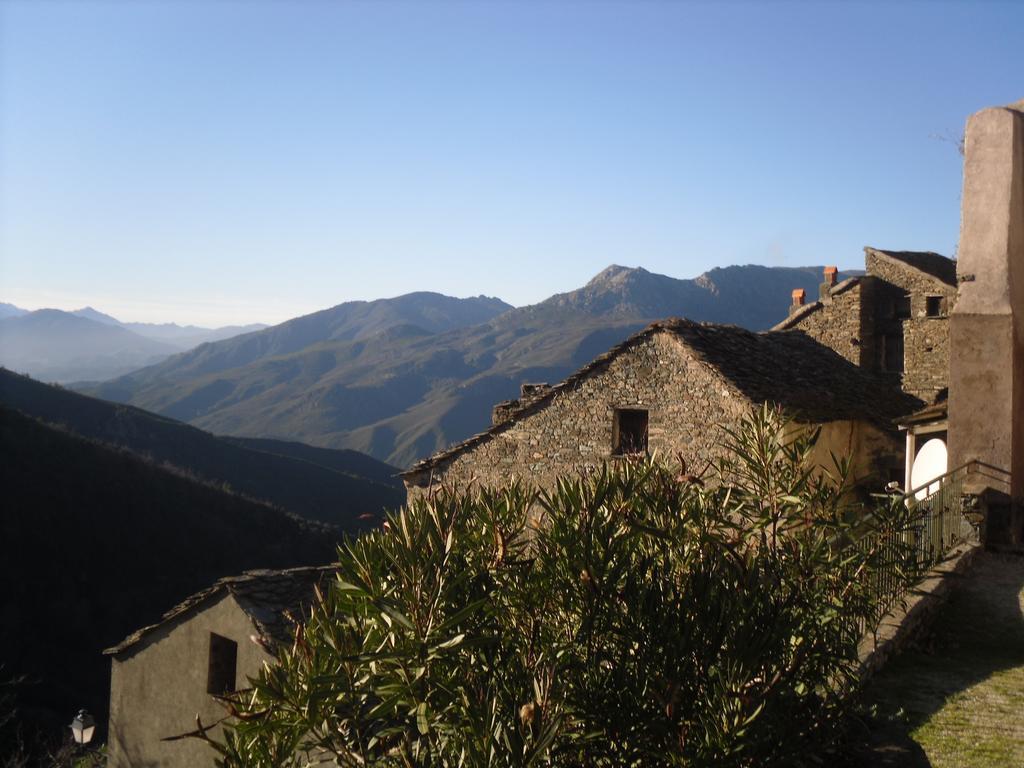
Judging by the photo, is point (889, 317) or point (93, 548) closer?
point (889, 317)

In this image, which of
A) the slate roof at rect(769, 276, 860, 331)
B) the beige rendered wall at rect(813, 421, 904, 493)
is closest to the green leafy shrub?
the beige rendered wall at rect(813, 421, 904, 493)

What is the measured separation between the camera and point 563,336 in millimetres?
184875

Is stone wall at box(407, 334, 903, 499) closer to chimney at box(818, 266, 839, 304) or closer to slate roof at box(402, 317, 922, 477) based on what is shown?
slate roof at box(402, 317, 922, 477)

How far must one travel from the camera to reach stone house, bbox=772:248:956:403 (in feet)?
82.7

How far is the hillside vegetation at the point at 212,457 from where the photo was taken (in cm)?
6234

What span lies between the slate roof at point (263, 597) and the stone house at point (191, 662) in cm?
1

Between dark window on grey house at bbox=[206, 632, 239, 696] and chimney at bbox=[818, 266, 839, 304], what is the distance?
65.9 ft

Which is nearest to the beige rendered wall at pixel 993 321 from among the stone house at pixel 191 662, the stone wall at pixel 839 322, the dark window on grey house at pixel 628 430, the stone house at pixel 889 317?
the dark window on grey house at pixel 628 430

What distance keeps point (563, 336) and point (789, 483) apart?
18032cm

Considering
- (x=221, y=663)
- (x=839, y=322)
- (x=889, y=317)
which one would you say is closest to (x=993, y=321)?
(x=221, y=663)

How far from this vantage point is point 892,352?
2652cm

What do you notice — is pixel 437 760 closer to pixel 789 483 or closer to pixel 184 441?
pixel 789 483

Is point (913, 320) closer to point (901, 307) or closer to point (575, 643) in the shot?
point (901, 307)

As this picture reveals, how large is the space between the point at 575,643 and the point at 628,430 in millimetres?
11189
